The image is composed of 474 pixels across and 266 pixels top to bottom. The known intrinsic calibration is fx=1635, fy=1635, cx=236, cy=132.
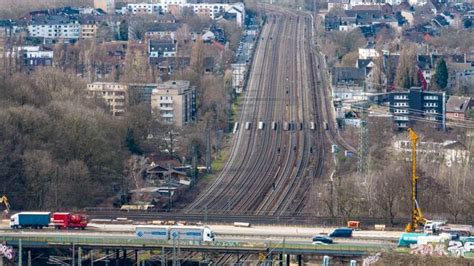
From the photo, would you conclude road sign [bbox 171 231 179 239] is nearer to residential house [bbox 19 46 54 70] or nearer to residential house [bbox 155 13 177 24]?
residential house [bbox 19 46 54 70]

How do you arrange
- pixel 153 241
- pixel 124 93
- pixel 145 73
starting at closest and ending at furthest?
1. pixel 153 241
2. pixel 124 93
3. pixel 145 73

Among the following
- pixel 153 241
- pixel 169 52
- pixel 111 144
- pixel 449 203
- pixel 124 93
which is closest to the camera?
pixel 153 241

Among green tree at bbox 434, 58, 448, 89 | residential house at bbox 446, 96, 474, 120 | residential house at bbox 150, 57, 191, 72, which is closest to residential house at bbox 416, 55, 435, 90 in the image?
green tree at bbox 434, 58, 448, 89

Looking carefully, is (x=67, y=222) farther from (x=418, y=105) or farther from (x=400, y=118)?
(x=418, y=105)

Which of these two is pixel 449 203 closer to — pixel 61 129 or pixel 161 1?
pixel 61 129

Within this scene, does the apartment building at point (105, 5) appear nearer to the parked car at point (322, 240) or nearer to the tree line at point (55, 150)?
the tree line at point (55, 150)

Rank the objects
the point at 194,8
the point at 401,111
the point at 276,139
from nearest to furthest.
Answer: the point at 276,139
the point at 401,111
the point at 194,8

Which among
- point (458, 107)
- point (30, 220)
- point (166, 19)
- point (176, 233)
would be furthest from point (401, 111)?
point (166, 19)

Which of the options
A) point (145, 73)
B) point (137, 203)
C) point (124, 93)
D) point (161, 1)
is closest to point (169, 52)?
point (145, 73)
